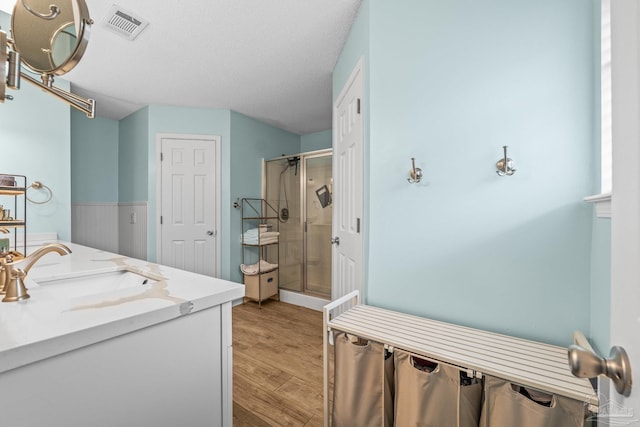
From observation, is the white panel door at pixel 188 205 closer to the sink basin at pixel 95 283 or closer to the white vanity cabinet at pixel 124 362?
the sink basin at pixel 95 283

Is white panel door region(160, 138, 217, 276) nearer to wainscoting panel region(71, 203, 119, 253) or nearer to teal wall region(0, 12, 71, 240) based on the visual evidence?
teal wall region(0, 12, 71, 240)

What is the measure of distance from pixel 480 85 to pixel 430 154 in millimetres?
353

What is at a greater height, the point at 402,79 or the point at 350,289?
the point at 402,79

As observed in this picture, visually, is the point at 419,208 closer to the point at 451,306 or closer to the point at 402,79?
the point at 451,306

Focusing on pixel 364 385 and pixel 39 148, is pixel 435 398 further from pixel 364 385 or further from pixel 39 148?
pixel 39 148

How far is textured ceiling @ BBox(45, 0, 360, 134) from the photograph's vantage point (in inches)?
64.5

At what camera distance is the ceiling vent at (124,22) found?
1643 millimetres

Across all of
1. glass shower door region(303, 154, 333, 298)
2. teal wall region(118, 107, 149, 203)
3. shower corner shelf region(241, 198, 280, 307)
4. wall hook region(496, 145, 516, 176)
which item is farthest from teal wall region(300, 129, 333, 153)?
wall hook region(496, 145, 516, 176)

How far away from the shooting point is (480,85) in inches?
47.1

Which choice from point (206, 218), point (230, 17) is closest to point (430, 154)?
point (230, 17)

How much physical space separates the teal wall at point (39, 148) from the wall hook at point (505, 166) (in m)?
3.25

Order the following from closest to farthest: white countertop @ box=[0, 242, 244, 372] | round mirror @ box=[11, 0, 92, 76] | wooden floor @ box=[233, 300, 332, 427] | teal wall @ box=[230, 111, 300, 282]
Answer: white countertop @ box=[0, 242, 244, 372] < round mirror @ box=[11, 0, 92, 76] < wooden floor @ box=[233, 300, 332, 427] < teal wall @ box=[230, 111, 300, 282]

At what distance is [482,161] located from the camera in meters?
1.20

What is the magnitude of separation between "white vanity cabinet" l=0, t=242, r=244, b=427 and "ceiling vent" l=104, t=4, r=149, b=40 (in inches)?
67.4
